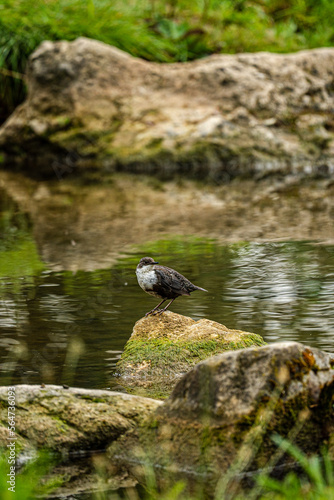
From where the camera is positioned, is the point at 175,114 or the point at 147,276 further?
the point at 175,114

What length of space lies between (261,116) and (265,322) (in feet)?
31.1

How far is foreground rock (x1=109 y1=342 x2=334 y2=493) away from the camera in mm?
3189

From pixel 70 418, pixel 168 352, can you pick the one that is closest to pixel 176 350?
pixel 168 352

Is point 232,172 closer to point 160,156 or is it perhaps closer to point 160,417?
point 160,156

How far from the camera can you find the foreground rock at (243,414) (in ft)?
10.5

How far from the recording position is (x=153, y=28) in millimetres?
18594

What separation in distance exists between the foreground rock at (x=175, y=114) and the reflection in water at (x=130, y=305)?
6347 millimetres

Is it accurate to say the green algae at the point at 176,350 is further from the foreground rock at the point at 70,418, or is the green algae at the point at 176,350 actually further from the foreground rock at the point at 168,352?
the foreground rock at the point at 70,418

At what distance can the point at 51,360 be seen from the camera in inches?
184

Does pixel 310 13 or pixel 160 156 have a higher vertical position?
pixel 310 13

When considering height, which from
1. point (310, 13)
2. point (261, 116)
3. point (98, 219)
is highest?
point (310, 13)

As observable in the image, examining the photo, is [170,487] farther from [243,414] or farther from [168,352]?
[168,352]

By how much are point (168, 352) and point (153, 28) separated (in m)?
15.2

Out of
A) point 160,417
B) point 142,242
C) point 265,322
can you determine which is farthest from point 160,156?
point 160,417
